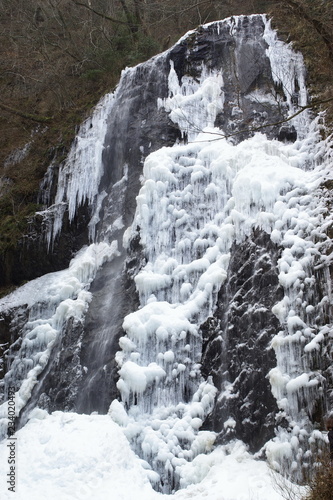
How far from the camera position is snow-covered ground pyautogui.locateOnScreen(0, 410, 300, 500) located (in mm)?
6375

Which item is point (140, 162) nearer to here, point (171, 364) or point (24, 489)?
point (171, 364)

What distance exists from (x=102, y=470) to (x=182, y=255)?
3644 mm

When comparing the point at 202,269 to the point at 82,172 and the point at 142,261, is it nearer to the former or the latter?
the point at 142,261

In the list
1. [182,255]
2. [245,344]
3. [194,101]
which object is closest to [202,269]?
[182,255]

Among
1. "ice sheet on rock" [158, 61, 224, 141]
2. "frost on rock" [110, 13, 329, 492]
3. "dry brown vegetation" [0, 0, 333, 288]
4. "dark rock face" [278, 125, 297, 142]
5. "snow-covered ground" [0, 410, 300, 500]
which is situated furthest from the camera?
"dry brown vegetation" [0, 0, 333, 288]

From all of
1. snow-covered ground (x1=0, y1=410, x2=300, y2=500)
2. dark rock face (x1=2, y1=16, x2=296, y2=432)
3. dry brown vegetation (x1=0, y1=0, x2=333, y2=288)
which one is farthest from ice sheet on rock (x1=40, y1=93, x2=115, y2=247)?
snow-covered ground (x1=0, y1=410, x2=300, y2=500)

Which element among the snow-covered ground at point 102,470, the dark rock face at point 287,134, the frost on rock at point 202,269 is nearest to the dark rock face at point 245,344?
the frost on rock at point 202,269

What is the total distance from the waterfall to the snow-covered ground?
0.65 feet

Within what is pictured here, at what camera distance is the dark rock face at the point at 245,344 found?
7074 mm

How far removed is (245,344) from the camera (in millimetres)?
7629

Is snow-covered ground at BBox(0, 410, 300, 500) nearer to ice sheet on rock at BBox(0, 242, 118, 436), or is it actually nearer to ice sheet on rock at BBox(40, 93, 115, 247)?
ice sheet on rock at BBox(0, 242, 118, 436)

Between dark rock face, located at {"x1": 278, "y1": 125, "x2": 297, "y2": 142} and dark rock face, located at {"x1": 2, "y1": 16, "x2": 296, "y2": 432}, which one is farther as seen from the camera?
dark rock face, located at {"x1": 278, "y1": 125, "x2": 297, "y2": 142}

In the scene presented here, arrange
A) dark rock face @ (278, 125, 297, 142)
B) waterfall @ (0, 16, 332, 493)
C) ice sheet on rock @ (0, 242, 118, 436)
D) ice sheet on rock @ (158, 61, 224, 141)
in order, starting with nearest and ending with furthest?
waterfall @ (0, 16, 332, 493), ice sheet on rock @ (0, 242, 118, 436), dark rock face @ (278, 125, 297, 142), ice sheet on rock @ (158, 61, 224, 141)

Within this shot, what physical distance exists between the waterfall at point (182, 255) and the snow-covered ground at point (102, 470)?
0.20 metres
